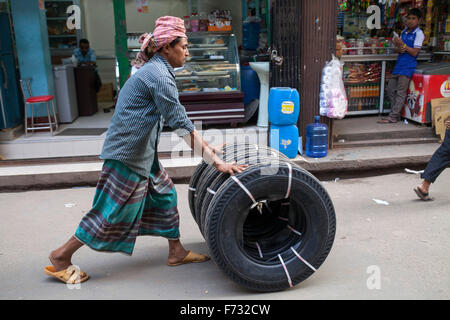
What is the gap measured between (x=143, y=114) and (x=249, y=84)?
4.51m

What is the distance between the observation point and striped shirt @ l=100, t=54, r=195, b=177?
112 inches

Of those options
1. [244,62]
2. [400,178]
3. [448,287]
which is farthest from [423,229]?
[244,62]

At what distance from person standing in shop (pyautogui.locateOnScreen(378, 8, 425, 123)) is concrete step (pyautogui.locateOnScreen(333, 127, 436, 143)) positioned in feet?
1.90

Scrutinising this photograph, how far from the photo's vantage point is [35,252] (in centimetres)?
385

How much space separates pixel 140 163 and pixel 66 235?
1643mm

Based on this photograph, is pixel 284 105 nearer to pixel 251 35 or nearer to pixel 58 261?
pixel 251 35

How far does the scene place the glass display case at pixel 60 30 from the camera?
11430mm

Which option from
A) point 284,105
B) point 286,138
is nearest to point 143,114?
point 284,105

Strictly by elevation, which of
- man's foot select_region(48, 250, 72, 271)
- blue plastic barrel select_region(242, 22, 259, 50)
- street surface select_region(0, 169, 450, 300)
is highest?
blue plastic barrel select_region(242, 22, 259, 50)

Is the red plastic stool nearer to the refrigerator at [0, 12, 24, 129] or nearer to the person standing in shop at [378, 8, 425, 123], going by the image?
the refrigerator at [0, 12, 24, 129]

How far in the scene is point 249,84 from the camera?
23.9 ft

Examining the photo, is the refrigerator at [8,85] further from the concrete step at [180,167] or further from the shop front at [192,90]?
the concrete step at [180,167]

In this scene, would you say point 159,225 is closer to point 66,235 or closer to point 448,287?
point 66,235

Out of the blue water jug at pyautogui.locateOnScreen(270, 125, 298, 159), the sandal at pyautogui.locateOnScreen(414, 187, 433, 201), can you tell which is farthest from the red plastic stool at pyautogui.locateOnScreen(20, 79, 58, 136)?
the sandal at pyautogui.locateOnScreen(414, 187, 433, 201)
